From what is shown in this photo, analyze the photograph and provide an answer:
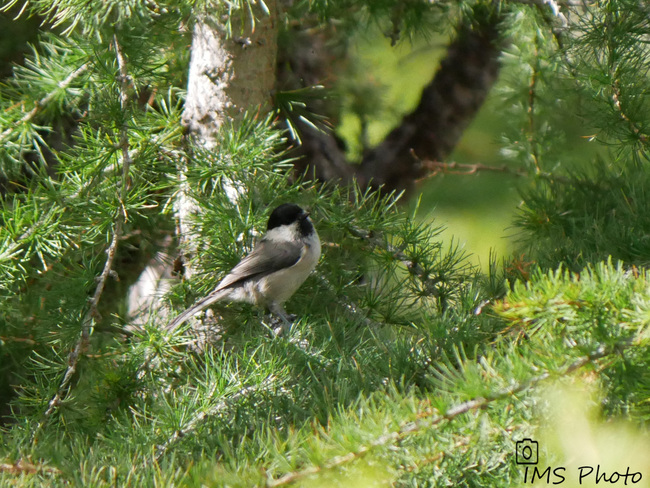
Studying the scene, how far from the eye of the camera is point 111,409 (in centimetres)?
135

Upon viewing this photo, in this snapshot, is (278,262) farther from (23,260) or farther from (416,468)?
(416,468)

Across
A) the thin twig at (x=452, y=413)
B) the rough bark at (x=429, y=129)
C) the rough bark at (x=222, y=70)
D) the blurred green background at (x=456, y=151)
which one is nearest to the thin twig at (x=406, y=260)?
the rough bark at (x=222, y=70)

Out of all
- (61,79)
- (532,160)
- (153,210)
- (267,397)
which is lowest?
(267,397)

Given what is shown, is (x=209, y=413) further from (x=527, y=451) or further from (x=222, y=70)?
(x=222, y=70)

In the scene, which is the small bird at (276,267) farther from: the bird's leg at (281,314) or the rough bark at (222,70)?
the rough bark at (222,70)

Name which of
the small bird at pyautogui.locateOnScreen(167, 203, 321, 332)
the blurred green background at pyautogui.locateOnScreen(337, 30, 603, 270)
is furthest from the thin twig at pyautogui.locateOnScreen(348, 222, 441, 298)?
the blurred green background at pyautogui.locateOnScreen(337, 30, 603, 270)

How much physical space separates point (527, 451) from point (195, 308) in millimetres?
944

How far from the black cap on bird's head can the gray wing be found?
0.19ft

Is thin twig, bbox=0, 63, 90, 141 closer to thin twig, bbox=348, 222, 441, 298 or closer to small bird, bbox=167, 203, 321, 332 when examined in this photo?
small bird, bbox=167, 203, 321, 332

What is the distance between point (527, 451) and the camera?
0.87 meters

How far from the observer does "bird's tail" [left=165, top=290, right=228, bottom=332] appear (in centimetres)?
145

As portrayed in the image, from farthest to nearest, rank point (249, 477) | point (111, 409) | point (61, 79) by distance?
point (61, 79), point (111, 409), point (249, 477)

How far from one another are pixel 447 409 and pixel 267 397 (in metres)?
0.45

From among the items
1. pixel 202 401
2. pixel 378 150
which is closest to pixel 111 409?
pixel 202 401
